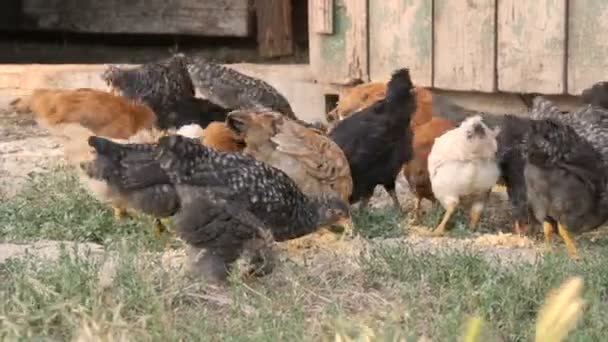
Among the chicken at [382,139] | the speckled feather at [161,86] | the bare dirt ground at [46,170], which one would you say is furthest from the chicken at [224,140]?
the speckled feather at [161,86]

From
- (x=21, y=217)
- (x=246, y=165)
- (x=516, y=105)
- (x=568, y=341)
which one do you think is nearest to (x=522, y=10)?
(x=516, y=105)

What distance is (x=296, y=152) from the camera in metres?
5.95

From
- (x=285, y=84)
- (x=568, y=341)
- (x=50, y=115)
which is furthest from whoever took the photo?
(x=285, y=84)

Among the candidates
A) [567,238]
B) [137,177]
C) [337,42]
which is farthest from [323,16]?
[137,177]

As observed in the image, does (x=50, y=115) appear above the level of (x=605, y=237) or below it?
above

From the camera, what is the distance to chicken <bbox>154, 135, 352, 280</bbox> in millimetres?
4555

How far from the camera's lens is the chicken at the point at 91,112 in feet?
21.8

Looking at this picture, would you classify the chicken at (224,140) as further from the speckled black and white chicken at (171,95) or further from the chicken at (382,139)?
the speckled black and white chicken at (171,95)

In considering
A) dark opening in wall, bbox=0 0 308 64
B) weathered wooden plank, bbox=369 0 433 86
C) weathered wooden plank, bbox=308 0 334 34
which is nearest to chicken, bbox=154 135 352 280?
weathered wooden plank, bbox=369 0 433 86

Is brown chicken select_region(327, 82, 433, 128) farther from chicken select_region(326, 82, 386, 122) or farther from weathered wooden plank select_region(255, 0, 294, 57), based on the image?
Result: weathered wooden plank select_region(255, 0, 294, 57)

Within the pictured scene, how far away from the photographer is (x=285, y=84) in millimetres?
8508

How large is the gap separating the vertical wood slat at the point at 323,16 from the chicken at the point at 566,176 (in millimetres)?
2910

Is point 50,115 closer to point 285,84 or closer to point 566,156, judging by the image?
point 285,84

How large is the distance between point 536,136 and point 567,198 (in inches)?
12.5
